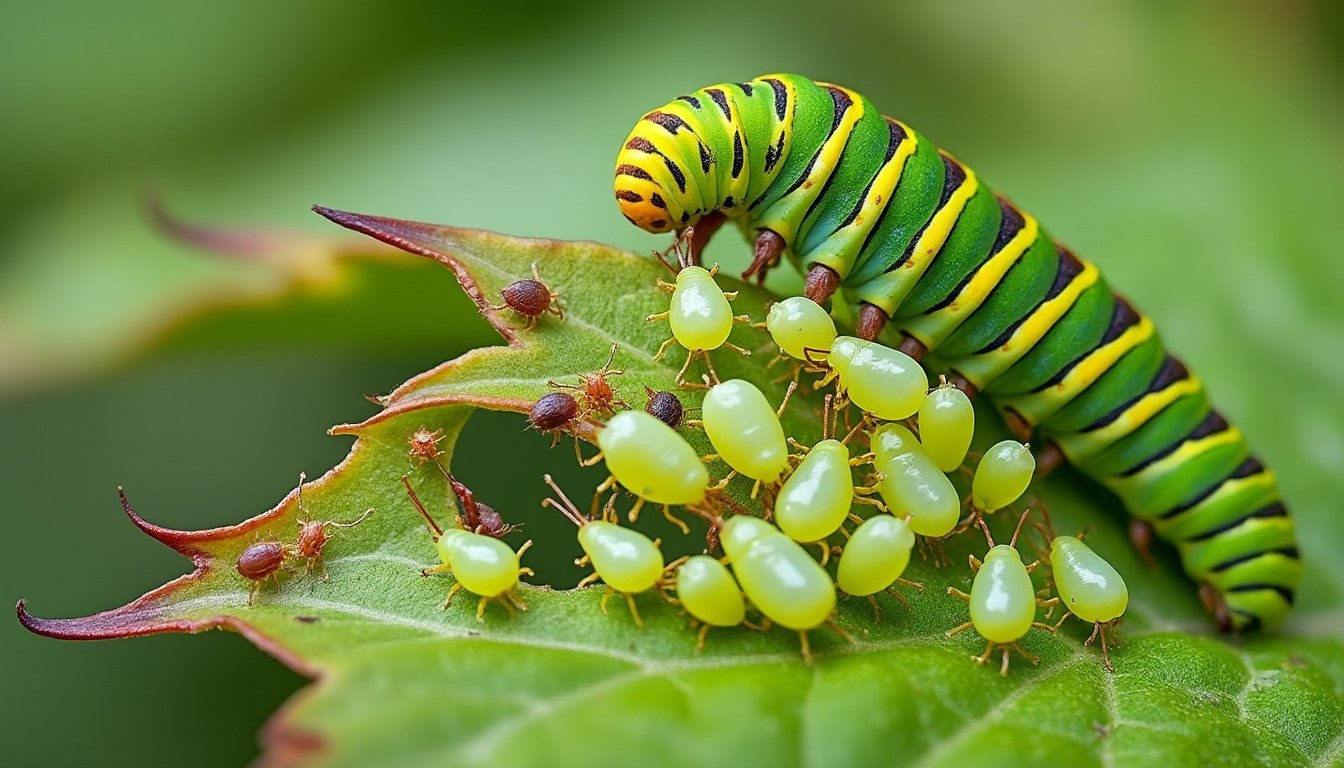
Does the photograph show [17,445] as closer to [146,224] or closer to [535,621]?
[146,224]

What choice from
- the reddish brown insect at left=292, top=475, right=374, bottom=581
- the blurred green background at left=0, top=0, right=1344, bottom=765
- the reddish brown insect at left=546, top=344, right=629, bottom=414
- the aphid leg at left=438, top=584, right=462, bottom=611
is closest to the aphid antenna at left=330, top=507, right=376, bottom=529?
the reddish brown insect at left=292, top=475, right=374, bottom=581

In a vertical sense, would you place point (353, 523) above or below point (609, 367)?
below

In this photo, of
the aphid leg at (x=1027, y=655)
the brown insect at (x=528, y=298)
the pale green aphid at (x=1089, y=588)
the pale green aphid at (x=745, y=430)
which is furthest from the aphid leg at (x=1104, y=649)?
the brown insect at (x=528, y=298)

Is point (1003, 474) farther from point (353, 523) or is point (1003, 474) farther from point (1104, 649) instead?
point (353, 523)

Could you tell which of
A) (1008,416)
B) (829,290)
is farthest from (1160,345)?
(829,290)

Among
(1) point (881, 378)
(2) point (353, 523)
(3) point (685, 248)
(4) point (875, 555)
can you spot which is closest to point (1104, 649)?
(4) point (875, 555)

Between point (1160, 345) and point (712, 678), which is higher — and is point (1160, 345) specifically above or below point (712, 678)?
above
